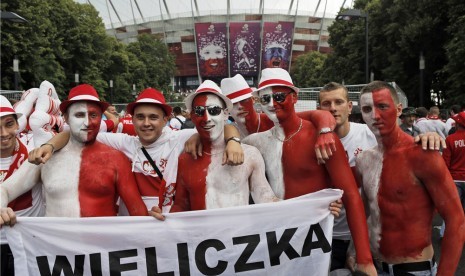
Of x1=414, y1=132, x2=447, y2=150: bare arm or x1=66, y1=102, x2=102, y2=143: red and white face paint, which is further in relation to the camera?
x1=66, y1=102, x2=102, y2=143: red and white face paint

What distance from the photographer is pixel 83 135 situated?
3.43 meters

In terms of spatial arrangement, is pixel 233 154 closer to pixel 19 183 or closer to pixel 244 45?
pixel 19 183

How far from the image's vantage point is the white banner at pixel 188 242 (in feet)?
10.6

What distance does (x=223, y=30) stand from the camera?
84.9 m

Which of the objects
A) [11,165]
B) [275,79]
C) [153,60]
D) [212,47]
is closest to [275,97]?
[275,79]

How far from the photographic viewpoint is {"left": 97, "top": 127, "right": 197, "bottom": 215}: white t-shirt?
3.74 metres

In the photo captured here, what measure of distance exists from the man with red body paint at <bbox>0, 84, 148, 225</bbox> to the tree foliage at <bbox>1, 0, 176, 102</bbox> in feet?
74.1

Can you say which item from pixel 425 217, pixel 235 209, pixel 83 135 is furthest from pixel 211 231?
pixel 425 217

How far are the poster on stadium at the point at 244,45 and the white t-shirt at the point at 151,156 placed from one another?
80545 mm

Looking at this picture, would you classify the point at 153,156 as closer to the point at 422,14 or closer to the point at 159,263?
the point at 159,263

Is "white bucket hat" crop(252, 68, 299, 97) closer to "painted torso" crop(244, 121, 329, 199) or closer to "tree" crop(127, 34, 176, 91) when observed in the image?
"painted torso" crop(244, 121, 329, 199)

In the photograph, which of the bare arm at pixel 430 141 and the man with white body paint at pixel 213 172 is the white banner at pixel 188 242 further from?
the bare arm at pixel 430 141

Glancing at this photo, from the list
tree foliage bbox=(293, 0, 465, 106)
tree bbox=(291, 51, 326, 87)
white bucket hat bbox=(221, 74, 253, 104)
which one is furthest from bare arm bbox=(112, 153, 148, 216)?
tree bbox=(291, 51, 326, 87)

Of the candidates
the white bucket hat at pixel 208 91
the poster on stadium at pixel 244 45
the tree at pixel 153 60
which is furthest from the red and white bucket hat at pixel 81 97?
the poster on stadium at pixel 244 45
